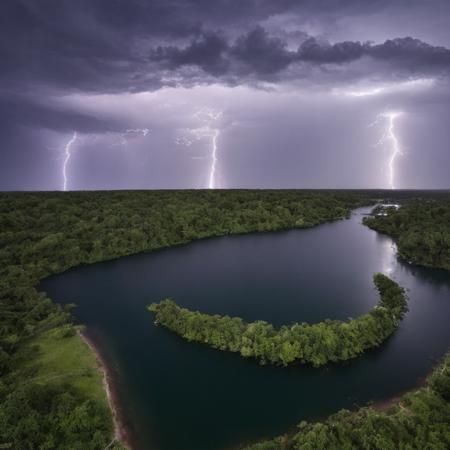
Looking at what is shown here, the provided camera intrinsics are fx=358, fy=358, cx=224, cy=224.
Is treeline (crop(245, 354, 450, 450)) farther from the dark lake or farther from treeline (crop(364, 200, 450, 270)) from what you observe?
treeline (crop(364, 200, 450, 270))

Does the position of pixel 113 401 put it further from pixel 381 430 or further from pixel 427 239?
pixel 427 239

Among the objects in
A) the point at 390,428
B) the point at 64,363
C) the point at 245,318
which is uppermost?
the point at 390,428

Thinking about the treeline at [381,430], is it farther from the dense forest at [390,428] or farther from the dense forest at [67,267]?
the dense forest at [67,267]

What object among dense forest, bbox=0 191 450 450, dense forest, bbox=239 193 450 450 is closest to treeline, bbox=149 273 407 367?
dense forest, bbox=239 193 450 450

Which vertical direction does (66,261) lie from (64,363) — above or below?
above

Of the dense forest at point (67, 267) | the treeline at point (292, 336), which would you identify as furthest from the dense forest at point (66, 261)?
the treeline at point (292, 336)

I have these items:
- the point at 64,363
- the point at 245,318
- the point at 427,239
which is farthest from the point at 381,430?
the point at 427,239

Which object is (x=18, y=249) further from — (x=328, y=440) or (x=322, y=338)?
(x=328, y=440)
